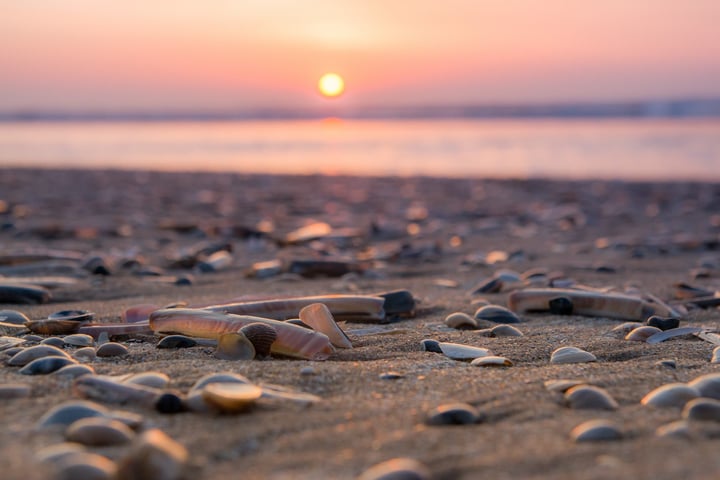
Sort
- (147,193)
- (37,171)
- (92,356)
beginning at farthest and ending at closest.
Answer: (37,171) < (147,193) < (92,356)

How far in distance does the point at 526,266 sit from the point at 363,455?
3.10 m

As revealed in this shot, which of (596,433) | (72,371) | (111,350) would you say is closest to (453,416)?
(596,433)

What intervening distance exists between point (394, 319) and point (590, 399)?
3.88 ft

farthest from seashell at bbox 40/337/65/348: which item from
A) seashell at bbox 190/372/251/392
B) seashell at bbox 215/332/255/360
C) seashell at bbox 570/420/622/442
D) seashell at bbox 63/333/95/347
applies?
seashell at bbox 570/420/622/442

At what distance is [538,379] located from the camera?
1798 millimetres

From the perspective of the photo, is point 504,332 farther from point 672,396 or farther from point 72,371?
point 72,371

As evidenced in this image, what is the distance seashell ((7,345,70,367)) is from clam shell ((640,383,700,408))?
4.51ft

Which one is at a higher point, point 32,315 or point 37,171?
point 37,171

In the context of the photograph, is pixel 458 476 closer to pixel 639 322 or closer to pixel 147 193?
pixel 639 322

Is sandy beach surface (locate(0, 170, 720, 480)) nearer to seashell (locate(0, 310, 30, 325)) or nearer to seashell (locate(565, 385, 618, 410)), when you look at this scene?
seashell (locate(565, 385, 618, 410))

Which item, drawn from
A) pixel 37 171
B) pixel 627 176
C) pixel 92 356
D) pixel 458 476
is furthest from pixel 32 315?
pixel 627 176

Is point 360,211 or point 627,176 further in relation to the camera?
point 627,176

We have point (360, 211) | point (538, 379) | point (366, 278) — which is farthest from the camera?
point (360, 211)

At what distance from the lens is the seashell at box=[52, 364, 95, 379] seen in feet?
5.59
